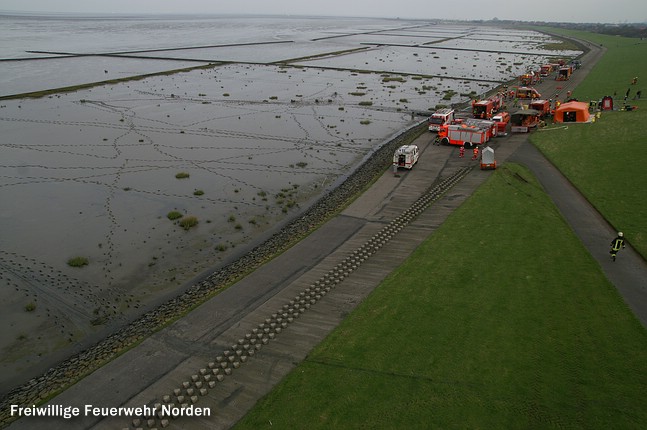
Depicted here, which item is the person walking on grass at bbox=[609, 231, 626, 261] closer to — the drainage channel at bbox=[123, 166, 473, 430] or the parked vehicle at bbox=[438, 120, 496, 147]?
the drainage channel at bbox=[123, 166, 473, 430]

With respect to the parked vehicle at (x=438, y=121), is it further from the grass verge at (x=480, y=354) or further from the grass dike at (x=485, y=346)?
the grass verge at (x=480, y=354)

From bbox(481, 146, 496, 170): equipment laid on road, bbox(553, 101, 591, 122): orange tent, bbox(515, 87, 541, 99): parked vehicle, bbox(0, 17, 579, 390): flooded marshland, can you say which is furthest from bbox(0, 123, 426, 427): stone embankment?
bbox(515, 87, 541, 99): parked vehicle

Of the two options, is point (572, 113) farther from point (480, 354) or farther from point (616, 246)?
point (480, 354)

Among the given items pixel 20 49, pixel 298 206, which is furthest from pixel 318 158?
pixel 20 49

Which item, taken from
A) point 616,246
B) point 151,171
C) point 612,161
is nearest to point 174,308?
point 151,171

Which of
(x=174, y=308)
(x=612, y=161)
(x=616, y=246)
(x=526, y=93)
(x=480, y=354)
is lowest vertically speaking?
(x=174, y=308)

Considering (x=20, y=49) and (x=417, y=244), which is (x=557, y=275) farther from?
(x=20, y=49)

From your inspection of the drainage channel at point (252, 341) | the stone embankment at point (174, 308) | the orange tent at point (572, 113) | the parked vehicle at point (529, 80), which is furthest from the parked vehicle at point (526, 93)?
the drainage channel at point (252, 341)
